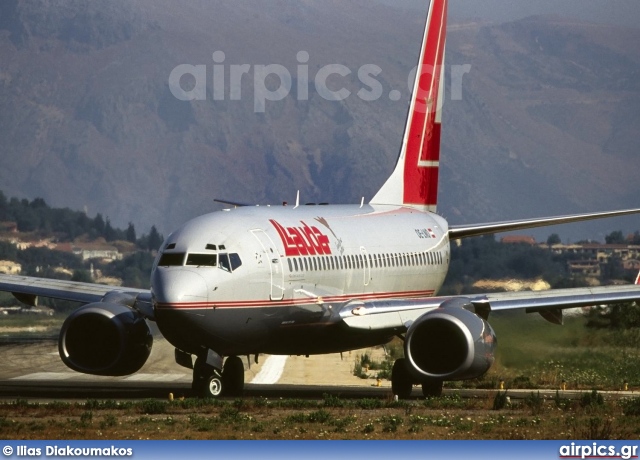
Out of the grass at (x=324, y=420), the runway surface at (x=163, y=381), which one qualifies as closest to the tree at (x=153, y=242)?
the runway surface at (x=163, y=381)

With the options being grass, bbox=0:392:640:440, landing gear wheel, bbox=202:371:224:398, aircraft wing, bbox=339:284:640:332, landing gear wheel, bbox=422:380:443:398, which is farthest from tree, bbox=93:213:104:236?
grass, bbox=0:392:640:440

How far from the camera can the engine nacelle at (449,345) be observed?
3077 centimetres

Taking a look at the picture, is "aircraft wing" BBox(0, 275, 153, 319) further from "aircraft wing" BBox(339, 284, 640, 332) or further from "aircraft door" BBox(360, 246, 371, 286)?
"aircraft door" BBox(360, 246, 371, 286)

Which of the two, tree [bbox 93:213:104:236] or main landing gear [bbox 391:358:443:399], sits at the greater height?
tree [bbox 93:213:104:236]

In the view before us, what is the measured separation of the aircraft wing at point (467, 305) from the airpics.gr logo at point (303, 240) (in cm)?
147

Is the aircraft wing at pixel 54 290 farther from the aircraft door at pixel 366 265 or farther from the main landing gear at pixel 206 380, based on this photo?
the aircraft door at pixel 366 265

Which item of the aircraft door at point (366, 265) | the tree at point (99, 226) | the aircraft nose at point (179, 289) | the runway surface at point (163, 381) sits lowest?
the runway surface at point (163, 381)

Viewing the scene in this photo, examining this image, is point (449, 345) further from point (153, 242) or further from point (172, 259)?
point (153, 242)

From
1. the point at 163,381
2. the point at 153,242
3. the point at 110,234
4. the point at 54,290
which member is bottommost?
the point at 163,381

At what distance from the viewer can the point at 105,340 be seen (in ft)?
106

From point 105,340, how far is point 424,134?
14.1 metres

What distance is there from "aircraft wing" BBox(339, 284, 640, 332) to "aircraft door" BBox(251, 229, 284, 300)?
9.56ft

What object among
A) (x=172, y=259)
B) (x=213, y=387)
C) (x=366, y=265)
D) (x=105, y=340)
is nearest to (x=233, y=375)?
(x=213, y=387)

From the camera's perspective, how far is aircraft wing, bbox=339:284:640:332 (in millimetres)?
33625
